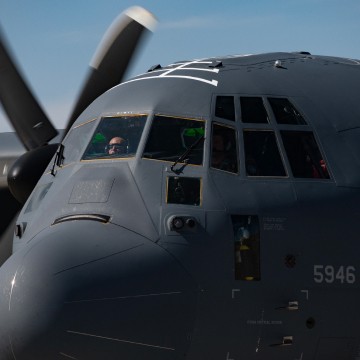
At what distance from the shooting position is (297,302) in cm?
637

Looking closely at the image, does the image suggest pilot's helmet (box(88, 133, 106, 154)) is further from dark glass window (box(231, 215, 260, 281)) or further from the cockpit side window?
dark glass window (box(231, 215, 260, 281))

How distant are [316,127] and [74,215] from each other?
3.67 m

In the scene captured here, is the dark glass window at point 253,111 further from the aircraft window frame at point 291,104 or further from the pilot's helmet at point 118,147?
the pilot's helmet at point 118,147

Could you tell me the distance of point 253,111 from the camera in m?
7.40

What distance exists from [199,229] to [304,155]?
2021 mm

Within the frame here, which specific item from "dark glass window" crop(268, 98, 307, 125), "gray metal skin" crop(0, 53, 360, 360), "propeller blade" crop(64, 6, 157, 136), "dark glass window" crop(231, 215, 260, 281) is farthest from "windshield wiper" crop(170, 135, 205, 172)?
"propeller blade" crop(64, 6, 157, 136)

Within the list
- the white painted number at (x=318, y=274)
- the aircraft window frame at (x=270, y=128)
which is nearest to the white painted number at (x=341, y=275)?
the white painted number at (x=318, y=274)

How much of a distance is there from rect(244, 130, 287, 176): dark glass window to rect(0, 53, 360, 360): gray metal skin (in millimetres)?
134

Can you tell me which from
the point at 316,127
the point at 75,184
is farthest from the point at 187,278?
the point at 316,127

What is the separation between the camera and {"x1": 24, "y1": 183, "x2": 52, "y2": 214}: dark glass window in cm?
766

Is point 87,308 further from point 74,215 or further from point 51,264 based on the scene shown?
point 74,215

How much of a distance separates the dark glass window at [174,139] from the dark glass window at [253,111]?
2.16 feet

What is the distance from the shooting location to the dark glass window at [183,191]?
6.51 meters

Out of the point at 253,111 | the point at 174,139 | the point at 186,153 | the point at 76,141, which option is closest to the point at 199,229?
the point at 186,153
